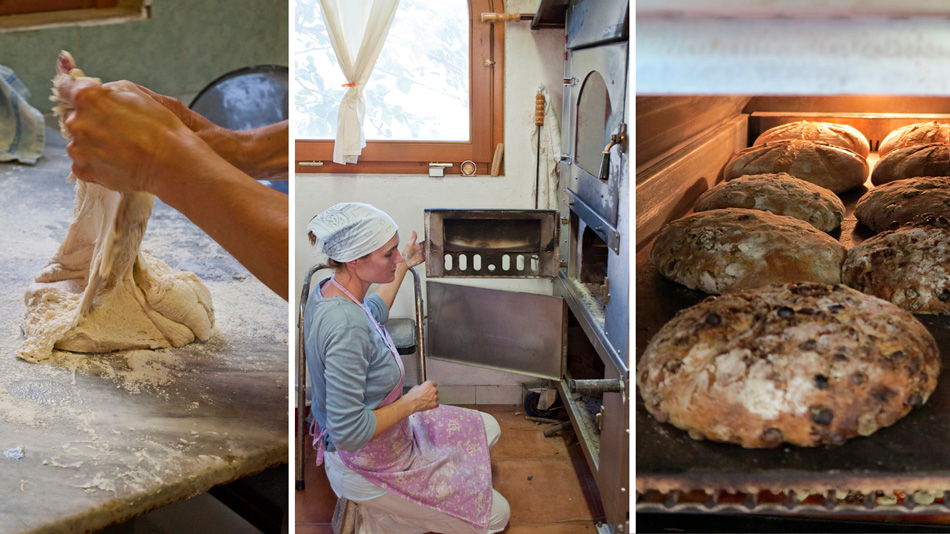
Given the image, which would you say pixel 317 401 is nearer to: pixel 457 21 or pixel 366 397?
pixel 366 397

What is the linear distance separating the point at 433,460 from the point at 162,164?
0.86 metres

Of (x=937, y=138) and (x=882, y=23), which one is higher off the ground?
(x=882, y=23)

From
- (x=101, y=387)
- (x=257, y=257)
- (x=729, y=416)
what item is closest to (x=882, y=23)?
(x=729, y=416)

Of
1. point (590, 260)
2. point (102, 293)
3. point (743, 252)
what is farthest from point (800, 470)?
point (102, 293)

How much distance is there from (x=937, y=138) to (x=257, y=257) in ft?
5.76

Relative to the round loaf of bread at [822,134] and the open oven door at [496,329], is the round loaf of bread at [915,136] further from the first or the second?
the open oven door at [496,329]

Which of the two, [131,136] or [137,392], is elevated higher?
[131,136]

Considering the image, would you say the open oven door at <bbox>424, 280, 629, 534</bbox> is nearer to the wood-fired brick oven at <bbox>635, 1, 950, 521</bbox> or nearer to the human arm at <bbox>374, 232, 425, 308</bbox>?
the human arm at <bbox>374, 232, 425, 308</bbox>

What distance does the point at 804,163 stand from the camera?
67.9 inches

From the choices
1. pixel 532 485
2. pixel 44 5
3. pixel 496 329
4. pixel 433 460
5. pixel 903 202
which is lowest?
pixel 532 485

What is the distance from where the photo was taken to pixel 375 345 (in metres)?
1.32

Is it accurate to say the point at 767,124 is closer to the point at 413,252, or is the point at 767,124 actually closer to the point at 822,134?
the point at 822,134

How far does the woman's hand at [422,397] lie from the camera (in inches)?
53.5

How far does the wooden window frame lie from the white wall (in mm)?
24
